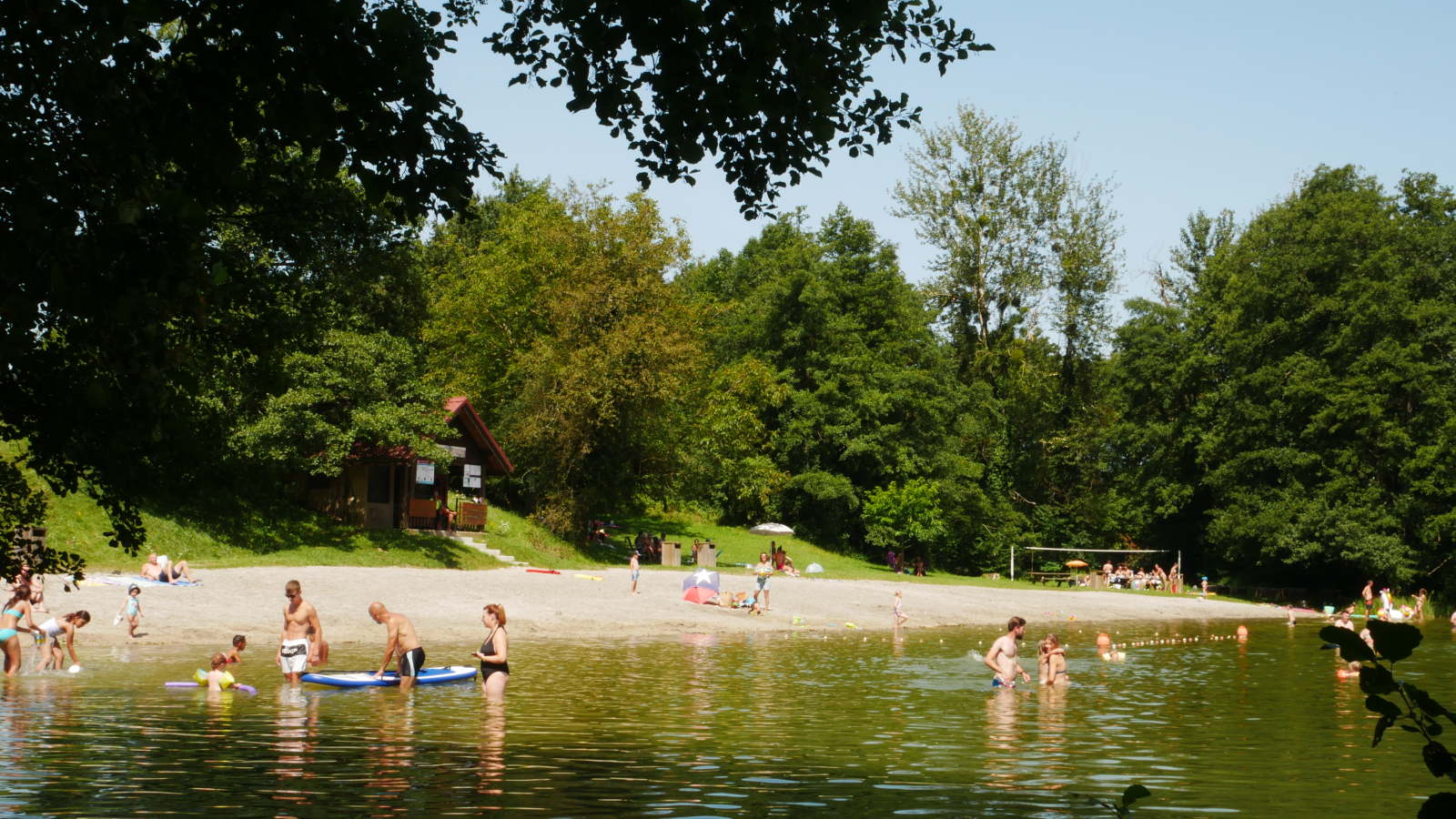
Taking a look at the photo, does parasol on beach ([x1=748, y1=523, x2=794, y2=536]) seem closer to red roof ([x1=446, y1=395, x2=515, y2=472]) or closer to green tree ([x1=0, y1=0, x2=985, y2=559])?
red roof ([x1=446, y1=395, x2=515, y2=472])

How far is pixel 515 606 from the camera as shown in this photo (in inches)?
1243

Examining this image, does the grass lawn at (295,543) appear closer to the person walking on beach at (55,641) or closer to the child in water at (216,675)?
the person walking on beach at (55,641)

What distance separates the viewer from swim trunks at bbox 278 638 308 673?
61.1ft

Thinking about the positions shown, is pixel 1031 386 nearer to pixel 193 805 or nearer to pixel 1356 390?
pixel 1356 390

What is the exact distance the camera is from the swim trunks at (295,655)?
18609 millimetres

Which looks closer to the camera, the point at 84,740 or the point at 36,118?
the point at 36,118

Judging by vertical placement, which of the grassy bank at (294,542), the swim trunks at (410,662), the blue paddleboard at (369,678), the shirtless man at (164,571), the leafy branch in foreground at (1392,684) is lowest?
the blue paddleboard at (369,678)

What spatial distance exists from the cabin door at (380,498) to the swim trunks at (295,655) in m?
26.9

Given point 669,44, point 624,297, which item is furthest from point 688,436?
point 669,44

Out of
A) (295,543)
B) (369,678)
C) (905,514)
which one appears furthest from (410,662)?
(905,514)

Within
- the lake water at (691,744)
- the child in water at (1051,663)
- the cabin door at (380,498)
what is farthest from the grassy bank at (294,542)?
the child in water at (1051,663)

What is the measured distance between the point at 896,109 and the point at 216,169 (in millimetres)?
5294

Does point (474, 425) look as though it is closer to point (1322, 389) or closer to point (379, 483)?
point (379, 483)

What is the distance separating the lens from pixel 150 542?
3359cm
